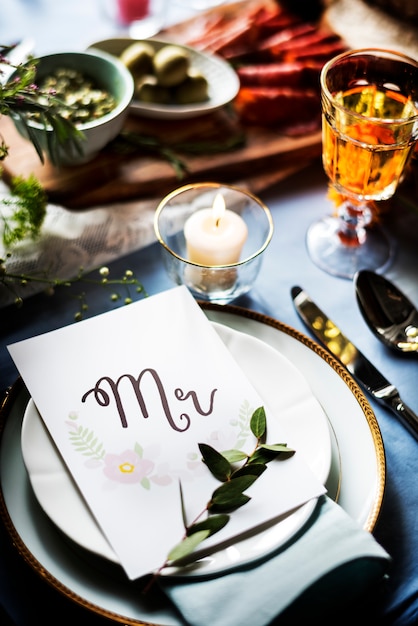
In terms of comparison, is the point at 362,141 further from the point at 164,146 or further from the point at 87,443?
the point at 87,443

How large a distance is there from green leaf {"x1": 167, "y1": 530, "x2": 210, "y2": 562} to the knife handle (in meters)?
0.29

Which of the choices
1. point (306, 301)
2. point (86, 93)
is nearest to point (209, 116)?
point (86, 93)

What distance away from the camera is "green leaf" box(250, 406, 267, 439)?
23.6 inches

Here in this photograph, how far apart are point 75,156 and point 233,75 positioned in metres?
0.33

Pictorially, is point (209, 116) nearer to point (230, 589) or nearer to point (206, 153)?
point (206, 153)

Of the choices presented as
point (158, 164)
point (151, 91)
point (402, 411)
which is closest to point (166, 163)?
point (158, 164)

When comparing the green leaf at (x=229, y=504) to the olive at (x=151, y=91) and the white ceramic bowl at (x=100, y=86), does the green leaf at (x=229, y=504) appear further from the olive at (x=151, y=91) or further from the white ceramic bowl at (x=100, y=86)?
the olive at (x=151, y=91)

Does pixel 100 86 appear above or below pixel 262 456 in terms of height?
above

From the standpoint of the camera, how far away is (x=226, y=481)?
1.86 feet

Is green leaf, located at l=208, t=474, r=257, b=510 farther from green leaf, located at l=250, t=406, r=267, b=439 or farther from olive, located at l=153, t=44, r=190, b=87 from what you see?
olive, located at l=153, t=44, r=190, b=87

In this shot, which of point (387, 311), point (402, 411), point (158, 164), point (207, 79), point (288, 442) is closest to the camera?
point (288, 442)

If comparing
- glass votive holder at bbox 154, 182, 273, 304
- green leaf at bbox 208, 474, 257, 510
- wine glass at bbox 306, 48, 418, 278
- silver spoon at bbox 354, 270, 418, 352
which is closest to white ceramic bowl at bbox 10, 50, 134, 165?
glass votive holder at bbox 154, 182, 273, 304

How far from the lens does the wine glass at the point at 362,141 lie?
789 millimetres

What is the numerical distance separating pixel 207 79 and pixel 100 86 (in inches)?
7.9
